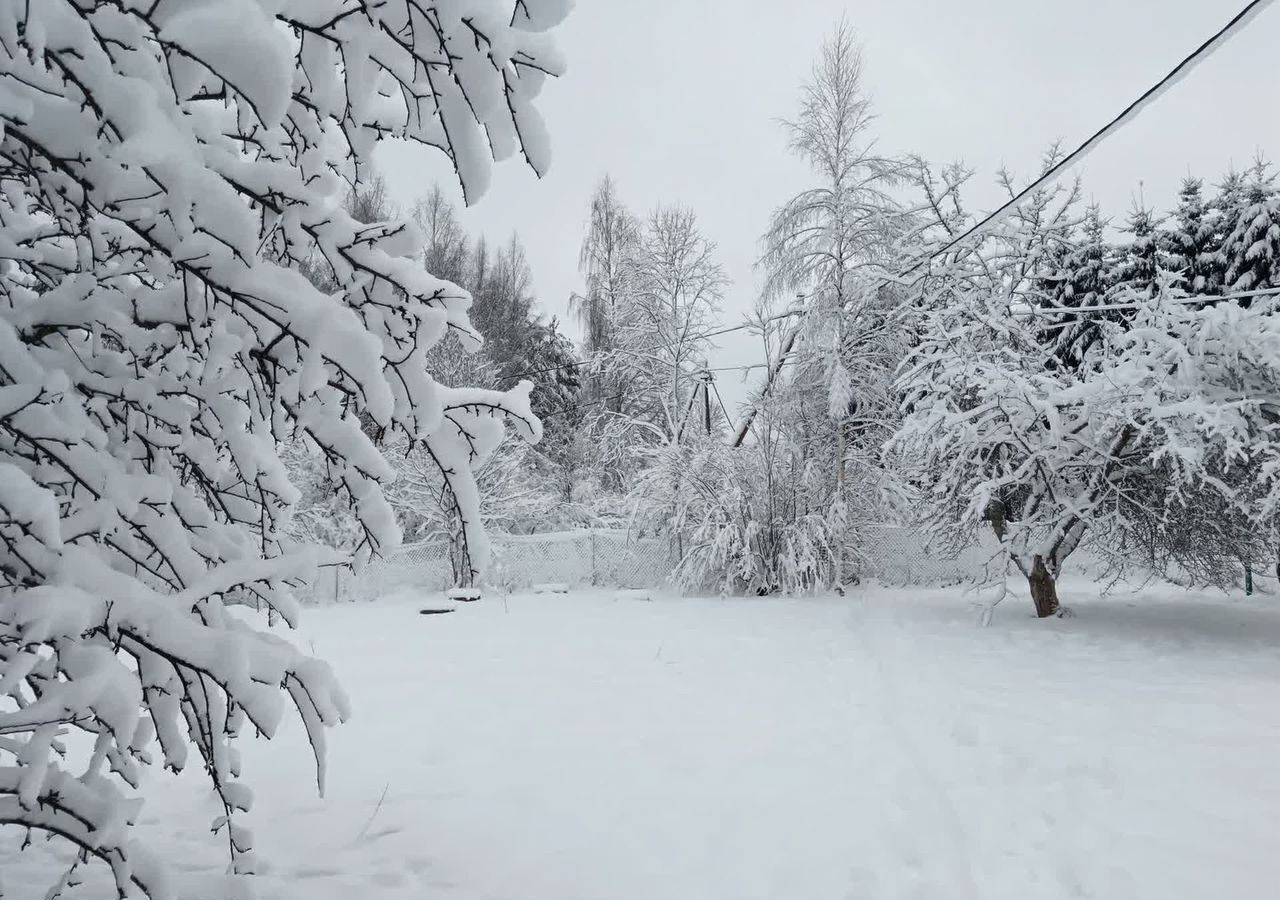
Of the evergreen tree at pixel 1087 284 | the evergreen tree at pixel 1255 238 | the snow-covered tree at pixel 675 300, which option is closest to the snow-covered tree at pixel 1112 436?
the snow-covered tree at pixel 675 300

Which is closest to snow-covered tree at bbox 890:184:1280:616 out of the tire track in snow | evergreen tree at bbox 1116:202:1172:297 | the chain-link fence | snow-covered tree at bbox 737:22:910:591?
the tire track in snow

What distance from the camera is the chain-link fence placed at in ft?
39.7

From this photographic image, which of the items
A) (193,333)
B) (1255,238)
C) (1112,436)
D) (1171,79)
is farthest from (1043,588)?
(1255,238)

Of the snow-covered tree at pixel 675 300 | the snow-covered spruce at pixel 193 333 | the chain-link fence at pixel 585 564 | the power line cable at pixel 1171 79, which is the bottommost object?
the chain-link fence at pixel 585 564

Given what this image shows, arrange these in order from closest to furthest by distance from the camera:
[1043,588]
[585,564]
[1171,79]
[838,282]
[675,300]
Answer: [1171,79] < [1043,588] < [838,282] < [585,564] < [675,300]

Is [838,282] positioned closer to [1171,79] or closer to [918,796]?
[1171,79]

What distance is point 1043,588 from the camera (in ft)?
24.7

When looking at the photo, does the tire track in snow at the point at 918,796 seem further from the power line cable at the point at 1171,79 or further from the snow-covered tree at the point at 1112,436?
the power line cable at the point at 1171,79

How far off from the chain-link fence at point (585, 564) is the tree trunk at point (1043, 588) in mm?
4012

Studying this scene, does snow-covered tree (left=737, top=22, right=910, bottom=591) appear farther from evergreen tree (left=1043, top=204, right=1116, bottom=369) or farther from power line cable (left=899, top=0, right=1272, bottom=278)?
evergreen tree (left=1043, top=204, right=1116, bottom=369)

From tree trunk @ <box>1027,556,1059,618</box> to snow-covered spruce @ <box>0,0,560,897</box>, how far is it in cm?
719

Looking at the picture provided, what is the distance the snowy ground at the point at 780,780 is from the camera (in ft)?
7.39

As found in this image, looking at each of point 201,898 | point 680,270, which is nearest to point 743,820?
point 201,898

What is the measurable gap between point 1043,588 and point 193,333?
7.98 m
